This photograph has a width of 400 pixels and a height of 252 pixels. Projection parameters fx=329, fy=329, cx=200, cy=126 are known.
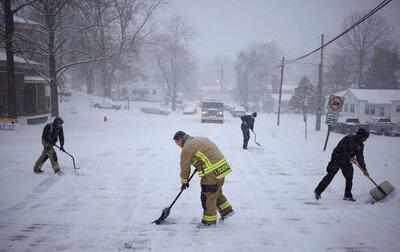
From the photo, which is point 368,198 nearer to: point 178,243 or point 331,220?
point 331,220

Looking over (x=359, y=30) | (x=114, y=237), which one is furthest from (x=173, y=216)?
(x=359, y=30)

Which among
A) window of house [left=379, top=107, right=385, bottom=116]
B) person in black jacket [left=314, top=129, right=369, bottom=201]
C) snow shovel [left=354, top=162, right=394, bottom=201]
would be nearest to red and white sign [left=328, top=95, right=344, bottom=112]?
person in black jacket [left=314, top=129, right=369, bottom=201]

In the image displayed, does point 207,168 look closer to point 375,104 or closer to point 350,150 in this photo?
point 350,150

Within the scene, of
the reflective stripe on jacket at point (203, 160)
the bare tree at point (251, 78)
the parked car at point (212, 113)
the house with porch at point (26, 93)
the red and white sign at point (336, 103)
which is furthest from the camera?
the bare tree at point (251, 78)

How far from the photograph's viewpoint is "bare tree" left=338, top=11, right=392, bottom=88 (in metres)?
56.8

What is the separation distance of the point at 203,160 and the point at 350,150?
3749 mm

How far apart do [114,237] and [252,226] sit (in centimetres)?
261

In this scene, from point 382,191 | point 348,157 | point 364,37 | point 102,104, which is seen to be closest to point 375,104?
point 364,37

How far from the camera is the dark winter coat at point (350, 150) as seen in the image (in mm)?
7602

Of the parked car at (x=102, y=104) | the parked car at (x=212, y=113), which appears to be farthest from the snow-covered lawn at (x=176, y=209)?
the parked car at (x=102, y=104)

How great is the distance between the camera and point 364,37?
2258 inches

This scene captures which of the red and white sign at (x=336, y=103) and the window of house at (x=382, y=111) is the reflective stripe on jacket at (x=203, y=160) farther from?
the window of house at (x=382, y=111)

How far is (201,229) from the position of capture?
6250 millimetres

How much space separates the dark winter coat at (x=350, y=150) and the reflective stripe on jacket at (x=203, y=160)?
3.21 m
